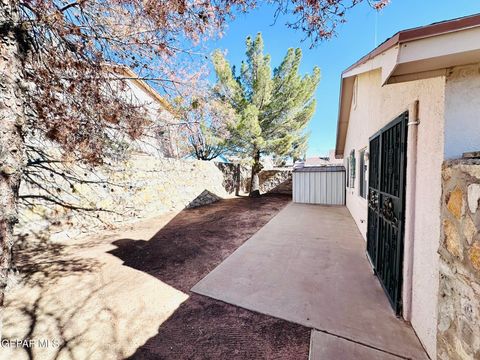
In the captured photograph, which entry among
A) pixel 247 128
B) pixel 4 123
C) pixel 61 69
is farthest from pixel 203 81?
pixel 247 128

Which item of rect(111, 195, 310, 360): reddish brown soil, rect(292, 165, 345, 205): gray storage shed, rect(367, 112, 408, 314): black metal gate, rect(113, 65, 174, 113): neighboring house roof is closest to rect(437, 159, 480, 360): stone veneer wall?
rect(367, 112, 408, 314): black metal gate

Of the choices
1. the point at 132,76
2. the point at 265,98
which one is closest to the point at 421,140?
the point at 132,76

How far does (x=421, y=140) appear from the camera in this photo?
1.88 metres

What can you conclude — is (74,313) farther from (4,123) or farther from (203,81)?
(203,81)

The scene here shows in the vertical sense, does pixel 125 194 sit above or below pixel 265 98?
below

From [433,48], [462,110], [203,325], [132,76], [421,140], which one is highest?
[132,76]

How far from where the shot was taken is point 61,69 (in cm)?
275

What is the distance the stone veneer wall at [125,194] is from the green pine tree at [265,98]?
9.36 feet

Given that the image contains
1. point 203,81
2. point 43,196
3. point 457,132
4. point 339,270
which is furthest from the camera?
point 43,196

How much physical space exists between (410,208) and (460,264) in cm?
85

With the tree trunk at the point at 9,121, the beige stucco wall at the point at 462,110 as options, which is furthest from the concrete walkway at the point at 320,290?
the tree trunk at the point at 9,121

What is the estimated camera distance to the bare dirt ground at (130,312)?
6.15 ft

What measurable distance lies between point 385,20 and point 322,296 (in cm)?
357

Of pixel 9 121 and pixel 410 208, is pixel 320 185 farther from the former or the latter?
pixel 9 121
